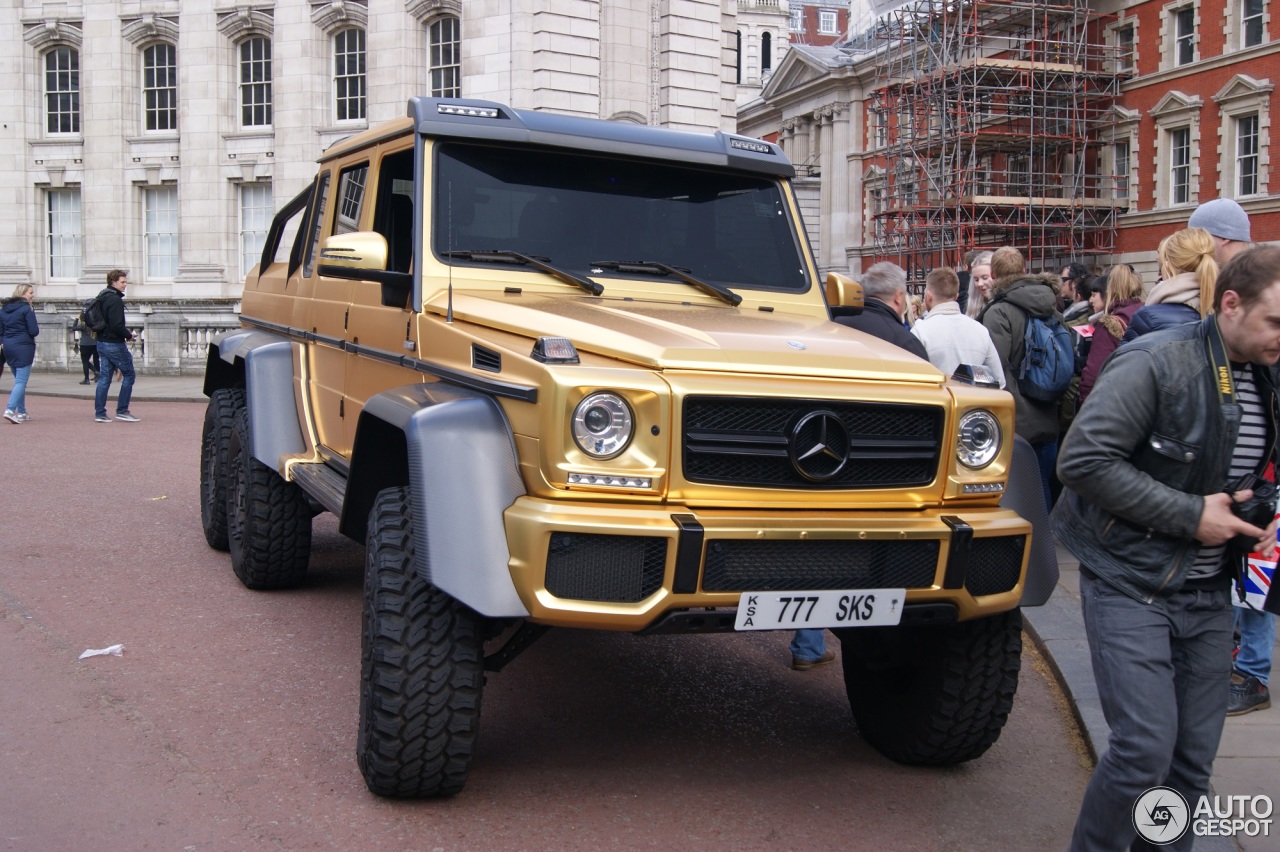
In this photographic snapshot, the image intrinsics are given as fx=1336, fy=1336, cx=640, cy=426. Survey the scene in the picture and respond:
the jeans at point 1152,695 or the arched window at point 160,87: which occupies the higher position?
the arched window at point 160,87

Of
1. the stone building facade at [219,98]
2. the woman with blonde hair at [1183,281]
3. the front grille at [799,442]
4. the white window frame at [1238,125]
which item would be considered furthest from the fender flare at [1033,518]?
the white window frame at [1238,125]

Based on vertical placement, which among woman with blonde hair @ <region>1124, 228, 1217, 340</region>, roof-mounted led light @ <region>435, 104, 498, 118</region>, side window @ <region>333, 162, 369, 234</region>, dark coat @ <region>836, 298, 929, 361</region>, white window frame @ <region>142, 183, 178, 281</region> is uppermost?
white window frame @ <region>142, 183, 178, 281</region>

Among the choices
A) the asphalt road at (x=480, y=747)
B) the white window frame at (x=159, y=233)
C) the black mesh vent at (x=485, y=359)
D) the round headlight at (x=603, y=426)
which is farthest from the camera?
the white window frame at (x=159, y=233)

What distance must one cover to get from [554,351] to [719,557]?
825 millimetres

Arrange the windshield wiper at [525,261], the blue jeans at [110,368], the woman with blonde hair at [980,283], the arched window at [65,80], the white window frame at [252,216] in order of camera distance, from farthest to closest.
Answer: the arched window at [65,80]
the white window frame at [252,216]
the blue jeans at [110,368]
the woman with blonde hair at [980,283]
the windshield wiper at [525,261]

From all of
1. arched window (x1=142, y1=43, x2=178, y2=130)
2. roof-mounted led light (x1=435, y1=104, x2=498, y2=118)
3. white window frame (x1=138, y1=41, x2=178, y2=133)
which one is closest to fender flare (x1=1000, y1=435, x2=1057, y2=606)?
roof-mounted led light (x1=435, y1=104, x2=498, y2=118)

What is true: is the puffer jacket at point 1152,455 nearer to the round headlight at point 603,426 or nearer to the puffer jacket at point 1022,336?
the round headlight at point 603,426

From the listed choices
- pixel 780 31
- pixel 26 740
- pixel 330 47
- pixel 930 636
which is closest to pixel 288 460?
pixel 26 740

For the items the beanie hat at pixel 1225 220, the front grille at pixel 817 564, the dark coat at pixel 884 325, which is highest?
the beanie hat at pixel 1225 220

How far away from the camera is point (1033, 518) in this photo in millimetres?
4750

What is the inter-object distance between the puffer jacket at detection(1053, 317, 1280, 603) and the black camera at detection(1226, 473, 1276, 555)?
6 cm

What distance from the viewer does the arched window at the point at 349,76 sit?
34.2 metres

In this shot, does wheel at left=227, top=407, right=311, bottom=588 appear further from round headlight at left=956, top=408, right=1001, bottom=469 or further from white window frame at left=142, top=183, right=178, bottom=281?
white window frame at left=142, top=183, right=178, bottom=281

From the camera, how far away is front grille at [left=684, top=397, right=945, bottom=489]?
4.19 meters
